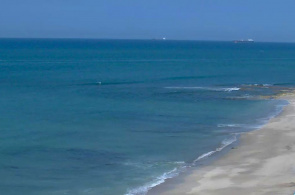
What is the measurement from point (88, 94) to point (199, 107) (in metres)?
13.9

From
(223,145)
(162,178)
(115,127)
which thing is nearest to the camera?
(162,178)

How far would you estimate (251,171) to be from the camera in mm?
31484

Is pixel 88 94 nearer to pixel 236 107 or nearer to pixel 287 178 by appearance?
pixel 236 107

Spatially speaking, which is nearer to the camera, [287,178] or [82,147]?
[287,178]

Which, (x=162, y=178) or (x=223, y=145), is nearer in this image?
(x=162, y=178)

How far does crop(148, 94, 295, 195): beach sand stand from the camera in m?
27.8

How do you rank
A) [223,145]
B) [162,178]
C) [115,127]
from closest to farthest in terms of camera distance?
[162,178], [223,145], [115,127]

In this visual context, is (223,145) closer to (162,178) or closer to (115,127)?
(162,178)

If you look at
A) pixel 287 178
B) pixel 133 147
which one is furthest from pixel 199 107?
pixel 287 178

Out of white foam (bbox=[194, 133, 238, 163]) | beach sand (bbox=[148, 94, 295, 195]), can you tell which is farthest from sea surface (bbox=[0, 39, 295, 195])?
beach sand (bbox=[148, 94, 295, 195])

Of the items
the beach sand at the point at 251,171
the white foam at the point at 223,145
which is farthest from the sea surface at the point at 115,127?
the beach sand at the point at 251,171

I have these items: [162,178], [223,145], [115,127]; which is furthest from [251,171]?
[115,127]

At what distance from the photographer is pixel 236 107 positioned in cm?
5547

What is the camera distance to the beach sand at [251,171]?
91.4 feet
